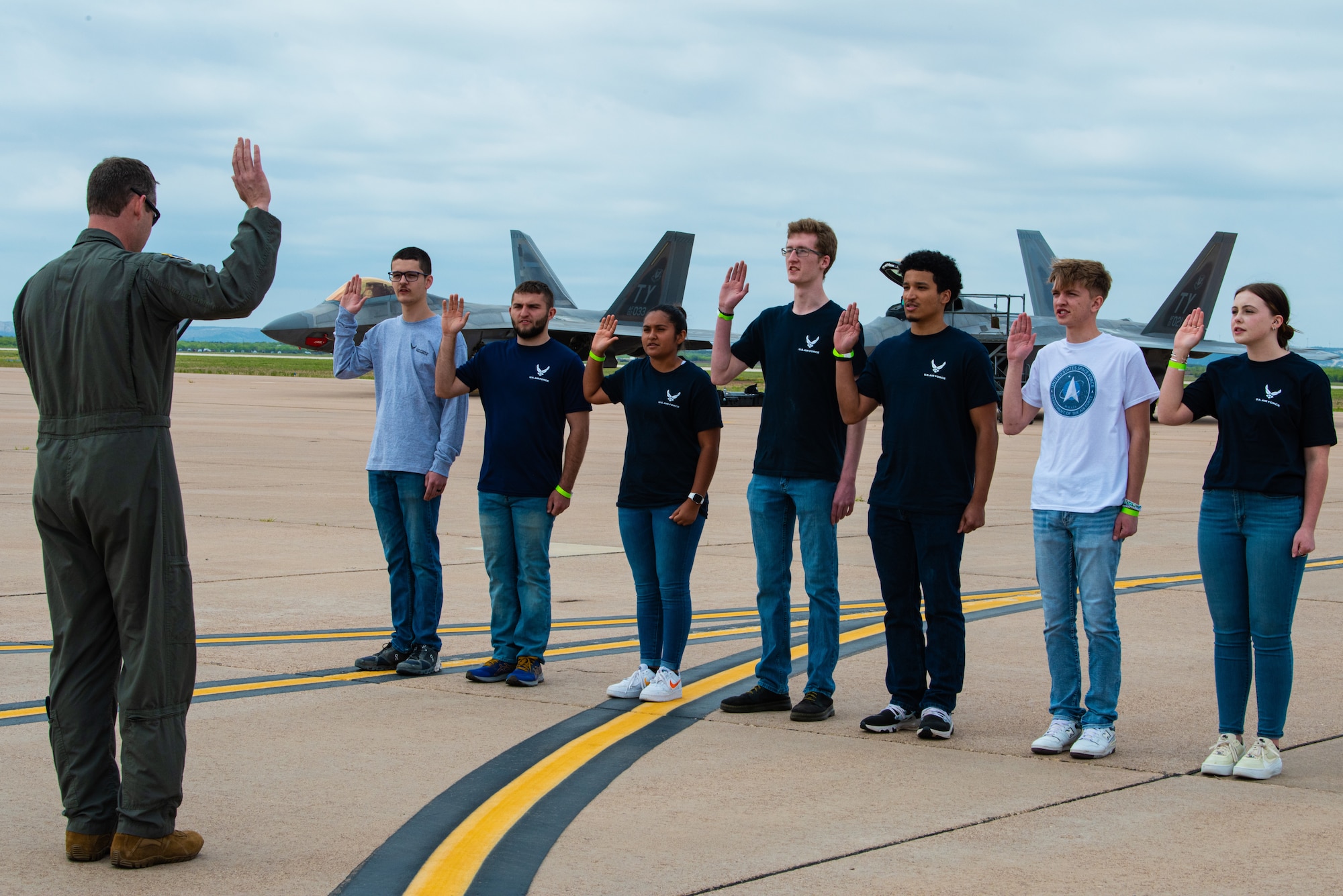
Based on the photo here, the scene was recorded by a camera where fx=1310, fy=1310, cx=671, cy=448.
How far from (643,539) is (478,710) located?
3.80 ft

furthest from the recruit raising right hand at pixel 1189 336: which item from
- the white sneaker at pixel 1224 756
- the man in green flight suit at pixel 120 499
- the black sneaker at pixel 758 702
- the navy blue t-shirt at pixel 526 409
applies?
the man in green flight suit at pixel 120 499

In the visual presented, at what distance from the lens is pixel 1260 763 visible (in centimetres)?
496

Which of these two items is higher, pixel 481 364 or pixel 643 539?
pixel 481 364

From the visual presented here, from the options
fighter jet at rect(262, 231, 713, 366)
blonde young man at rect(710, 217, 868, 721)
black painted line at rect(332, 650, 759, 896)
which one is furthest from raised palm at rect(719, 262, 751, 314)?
fighter jet at rect(262, 231, 713, 366)

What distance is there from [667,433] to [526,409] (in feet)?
2.75

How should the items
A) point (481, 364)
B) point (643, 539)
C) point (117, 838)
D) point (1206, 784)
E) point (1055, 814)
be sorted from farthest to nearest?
1. point (481, 364)
2. point (643, 539)
3. point (1206, 784)
4. point (1055, 814)
5. point (117, 838)

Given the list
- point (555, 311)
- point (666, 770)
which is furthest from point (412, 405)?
point (555, 311)

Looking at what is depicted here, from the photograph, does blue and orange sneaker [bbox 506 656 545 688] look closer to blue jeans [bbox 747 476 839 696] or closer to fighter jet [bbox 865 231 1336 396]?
blue jeans [bbox 747 476 839 696]

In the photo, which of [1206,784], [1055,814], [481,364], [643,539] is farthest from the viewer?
[481,364]

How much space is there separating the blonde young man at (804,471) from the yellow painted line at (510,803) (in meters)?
0.44

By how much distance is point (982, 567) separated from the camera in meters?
10.9

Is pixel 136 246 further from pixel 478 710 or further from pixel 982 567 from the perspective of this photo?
pixel 982 567

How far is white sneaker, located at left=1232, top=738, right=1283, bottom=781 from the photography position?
16.2 ft

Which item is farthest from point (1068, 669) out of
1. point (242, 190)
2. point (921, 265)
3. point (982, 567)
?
point (982, 567)
